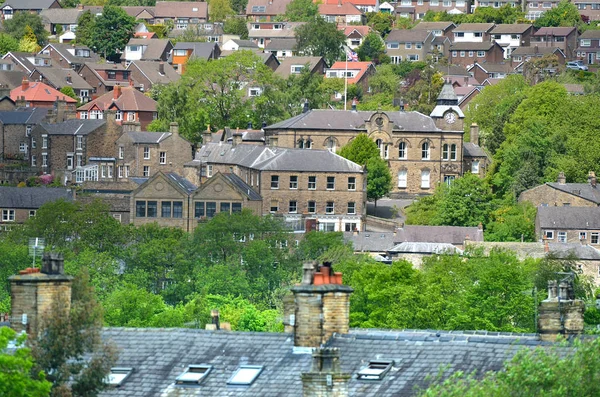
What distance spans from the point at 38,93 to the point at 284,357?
134 m

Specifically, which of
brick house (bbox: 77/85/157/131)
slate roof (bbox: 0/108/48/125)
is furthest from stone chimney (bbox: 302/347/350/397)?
brick house (bbox: 77/85/157/131)

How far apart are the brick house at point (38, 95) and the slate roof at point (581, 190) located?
169ft

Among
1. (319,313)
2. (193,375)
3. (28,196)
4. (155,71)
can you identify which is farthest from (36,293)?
(155,71)

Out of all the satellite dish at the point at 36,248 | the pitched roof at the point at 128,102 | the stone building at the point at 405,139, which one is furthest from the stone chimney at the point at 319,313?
the pitched roof at the point at 128,102

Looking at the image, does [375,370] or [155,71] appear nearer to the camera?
[375,370]

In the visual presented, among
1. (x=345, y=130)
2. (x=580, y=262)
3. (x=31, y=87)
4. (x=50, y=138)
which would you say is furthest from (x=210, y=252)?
(x=31, y=87)

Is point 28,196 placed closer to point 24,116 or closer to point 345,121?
point 345,121

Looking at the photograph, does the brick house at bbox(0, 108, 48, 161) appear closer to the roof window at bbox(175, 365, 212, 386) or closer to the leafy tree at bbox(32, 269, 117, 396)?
the roof window at bbox(175, 365, 212, 386)

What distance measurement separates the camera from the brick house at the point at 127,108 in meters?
165

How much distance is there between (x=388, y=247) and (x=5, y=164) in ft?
134

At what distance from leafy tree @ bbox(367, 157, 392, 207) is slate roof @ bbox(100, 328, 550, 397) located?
3498 inches

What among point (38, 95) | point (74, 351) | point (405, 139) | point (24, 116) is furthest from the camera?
point (38, 95)

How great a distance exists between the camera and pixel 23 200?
12862cm

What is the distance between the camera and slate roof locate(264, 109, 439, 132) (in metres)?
138
